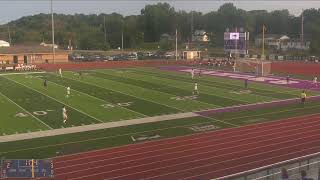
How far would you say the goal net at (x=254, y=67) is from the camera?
195 feet

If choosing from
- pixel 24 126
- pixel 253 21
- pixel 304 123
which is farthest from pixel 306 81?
pixel 253 21

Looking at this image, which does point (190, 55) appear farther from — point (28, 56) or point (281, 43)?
point (281, 43)

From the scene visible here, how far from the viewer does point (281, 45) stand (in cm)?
12031

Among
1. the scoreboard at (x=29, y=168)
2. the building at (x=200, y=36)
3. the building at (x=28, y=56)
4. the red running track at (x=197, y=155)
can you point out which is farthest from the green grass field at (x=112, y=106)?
the building at (x=200, y=36)

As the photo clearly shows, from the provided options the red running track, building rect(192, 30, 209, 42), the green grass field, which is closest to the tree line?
building rect(192, 30, 209, 42)

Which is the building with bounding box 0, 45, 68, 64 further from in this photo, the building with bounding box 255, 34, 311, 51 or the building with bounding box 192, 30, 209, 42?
the building with bounding box 255, 34, 311, 51

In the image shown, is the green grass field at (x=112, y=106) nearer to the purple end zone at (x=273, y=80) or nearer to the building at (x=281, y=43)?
the purple end zone at (x=273, y=80)

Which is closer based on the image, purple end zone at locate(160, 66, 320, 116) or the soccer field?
the soccer field

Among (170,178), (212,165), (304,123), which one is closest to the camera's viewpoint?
(170,178)

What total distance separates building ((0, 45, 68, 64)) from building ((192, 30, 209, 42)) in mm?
48855

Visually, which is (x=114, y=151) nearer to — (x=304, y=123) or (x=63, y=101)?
(x=304, y=123)

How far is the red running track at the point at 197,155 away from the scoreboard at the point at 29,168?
9.08 ft

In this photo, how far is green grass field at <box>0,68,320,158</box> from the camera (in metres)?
24.6

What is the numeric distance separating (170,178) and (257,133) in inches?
356
